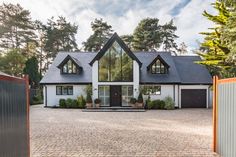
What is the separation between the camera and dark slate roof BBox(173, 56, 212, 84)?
76.5ft

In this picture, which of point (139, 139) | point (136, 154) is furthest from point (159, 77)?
point (136, 154)

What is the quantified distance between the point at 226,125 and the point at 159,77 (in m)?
16.8

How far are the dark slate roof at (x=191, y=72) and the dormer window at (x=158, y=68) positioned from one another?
210 cm

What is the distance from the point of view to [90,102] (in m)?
21.4

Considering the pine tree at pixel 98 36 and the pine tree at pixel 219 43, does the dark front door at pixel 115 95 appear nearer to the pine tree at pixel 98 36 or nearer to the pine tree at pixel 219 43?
the pine tree at pixel 219 43

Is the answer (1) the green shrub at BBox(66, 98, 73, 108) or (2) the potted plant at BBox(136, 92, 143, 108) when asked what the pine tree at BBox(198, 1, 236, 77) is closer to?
(2) the potted plant at BBox(136, 92, 143, 108)

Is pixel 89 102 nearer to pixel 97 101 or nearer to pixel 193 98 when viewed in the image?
pixel 97 101

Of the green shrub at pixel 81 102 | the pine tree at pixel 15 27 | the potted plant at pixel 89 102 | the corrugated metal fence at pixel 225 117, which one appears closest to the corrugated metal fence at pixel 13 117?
the corrugated metal fence at pixel 225 117

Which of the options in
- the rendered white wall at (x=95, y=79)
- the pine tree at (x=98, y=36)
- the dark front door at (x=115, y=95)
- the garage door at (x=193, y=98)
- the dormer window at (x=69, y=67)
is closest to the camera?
the rendered white wall at (x=95, y=79)

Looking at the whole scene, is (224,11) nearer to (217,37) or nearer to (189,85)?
(217,37)

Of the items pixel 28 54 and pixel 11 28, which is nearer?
Answer: pixel 11 28

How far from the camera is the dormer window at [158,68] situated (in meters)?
23.5

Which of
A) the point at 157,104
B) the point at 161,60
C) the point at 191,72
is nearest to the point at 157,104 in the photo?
the point at 157,104

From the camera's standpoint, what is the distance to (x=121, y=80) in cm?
2227
